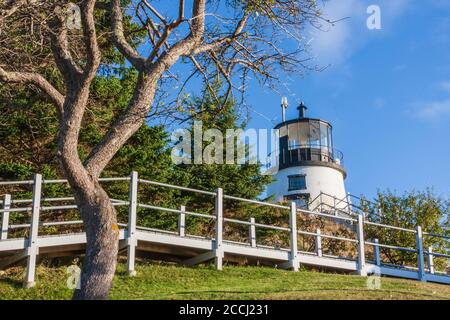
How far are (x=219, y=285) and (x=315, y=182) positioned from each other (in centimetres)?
2301

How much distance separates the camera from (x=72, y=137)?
32.7ft

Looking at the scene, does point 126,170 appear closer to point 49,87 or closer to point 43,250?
point 43,250

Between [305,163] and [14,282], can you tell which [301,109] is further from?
[14,282]

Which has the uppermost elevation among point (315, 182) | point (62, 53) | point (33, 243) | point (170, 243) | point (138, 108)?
point (315, 182)

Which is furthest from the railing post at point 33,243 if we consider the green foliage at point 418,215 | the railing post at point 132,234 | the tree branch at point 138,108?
the green foliage at point 418,215

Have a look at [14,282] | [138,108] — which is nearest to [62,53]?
[138,108]

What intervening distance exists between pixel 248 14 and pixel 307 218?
12544 mm

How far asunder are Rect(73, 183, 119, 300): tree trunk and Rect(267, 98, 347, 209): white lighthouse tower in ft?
82.9

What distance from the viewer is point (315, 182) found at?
34.8 metres

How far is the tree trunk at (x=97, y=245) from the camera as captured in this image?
9383 millimetres

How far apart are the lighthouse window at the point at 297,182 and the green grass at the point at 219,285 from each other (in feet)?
68.2

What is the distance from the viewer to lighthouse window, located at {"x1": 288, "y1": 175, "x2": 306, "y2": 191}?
116 ft

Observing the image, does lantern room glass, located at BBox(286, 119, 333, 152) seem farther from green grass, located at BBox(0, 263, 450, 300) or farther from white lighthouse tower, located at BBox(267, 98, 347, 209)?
green grass, located at BBox(0, 263, 450, 300)
